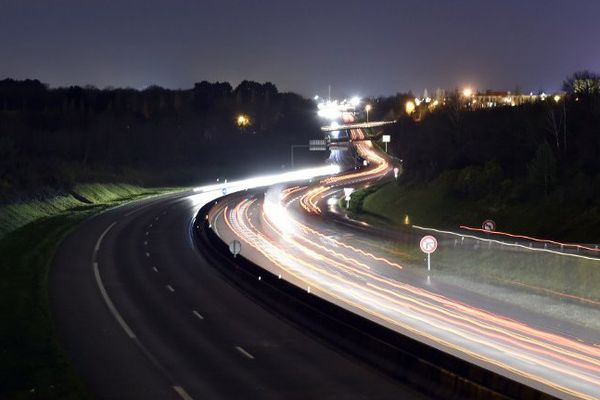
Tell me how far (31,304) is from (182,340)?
8.70 metres

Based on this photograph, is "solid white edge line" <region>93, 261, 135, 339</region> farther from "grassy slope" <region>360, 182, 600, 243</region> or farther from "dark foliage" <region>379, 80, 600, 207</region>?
"dark foliage" <region>379, 80, 600, 207</region>

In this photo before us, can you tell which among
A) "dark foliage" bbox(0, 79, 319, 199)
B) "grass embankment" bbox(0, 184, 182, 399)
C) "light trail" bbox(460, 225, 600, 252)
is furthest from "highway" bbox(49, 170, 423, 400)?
"dark foliage" bbox(0, 79, 319, 199)

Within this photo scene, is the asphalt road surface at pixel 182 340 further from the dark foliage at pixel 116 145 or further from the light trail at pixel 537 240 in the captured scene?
the dark foliage at pixel 116 145

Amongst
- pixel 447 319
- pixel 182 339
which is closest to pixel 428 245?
pixel 447 319

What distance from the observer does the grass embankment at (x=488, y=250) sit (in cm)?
3469

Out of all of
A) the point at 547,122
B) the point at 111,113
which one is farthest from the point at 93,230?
the point at 111,113

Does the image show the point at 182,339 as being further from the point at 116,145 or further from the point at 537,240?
the point at 116,145

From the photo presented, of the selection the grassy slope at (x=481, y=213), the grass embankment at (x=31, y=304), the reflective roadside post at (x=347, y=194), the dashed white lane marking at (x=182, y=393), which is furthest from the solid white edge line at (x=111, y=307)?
the reflective roadside post at (x=347, y=194)

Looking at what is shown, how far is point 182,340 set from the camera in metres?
24.4

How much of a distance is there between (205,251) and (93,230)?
1671cm

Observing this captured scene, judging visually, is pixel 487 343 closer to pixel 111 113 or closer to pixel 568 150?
pixel 568 150

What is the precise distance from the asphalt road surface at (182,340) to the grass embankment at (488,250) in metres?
13.5

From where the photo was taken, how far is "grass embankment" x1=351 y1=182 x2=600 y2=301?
34688 mm

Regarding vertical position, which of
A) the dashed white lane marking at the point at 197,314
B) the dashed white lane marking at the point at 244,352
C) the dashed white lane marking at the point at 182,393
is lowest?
the dashed white lane marking at the point at 197,314
